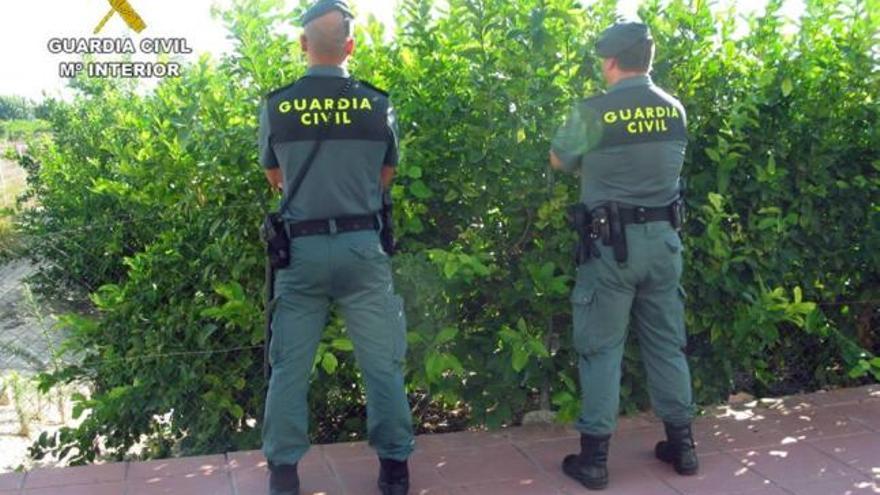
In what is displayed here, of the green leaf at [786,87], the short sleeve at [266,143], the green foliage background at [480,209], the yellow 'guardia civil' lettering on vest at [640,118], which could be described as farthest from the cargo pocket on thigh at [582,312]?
the green leaf at [786,87]

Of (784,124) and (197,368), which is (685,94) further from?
(197,368)

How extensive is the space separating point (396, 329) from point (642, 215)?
1136 mm

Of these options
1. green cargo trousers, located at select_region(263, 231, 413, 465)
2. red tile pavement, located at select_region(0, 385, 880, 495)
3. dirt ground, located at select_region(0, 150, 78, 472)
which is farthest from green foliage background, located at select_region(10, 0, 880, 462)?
dirt ground, located at select_region(0, 150, 78, 472)

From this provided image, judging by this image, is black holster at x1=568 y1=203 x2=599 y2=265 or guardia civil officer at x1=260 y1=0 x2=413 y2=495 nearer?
guardia civil officer at x1=260 y1=0 x2=413 y2=495

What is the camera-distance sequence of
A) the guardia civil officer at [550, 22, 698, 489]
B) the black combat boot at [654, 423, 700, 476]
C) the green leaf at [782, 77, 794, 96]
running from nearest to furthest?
the guardia civil officer at [550, 22, 698, 489] < the black combat boot at [654, 423, 700, 476] < the green leaf at [782, 77, 794, 96]

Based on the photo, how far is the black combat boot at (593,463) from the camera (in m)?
3.97

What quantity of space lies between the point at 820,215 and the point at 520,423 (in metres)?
1.95

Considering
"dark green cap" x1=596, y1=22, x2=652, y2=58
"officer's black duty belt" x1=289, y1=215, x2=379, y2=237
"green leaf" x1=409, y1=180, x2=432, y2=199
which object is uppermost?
"dark green cap" x1=596, y1=22, x2=652, y2=58

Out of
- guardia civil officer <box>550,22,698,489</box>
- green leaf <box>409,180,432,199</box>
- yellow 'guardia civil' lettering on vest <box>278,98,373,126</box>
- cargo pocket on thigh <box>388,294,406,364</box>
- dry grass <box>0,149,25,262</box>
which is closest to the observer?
yellow 'guardia civil' lettering on vest <box>278,98,373,126</box>

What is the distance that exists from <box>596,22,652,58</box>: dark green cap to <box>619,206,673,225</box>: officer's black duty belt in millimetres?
652

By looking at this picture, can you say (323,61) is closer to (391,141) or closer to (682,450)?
(391,141)

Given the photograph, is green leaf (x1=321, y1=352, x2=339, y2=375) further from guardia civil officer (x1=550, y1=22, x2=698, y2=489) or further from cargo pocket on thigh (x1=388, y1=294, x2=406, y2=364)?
guardia civil officer (x1=550, y1=22, x2=698, y2=489)

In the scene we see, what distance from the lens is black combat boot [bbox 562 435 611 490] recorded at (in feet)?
13.0

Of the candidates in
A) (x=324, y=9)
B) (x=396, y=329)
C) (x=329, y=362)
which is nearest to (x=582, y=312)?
(x=396, y=329)
